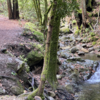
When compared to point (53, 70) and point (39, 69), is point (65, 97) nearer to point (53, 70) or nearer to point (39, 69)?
point (53, 70)

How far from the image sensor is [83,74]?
26.7 ft

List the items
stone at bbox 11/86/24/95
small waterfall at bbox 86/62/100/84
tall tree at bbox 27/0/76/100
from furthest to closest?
1. small waterfall at bbox 86/62/100/84
2. stone at bbox 11/86/24/95
3. tall tree at bbox 27/0/76/100

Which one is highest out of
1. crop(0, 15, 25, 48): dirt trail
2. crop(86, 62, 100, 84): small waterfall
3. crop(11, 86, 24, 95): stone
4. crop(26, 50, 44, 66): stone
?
crop(0, 15, 25, 48): dirt trail

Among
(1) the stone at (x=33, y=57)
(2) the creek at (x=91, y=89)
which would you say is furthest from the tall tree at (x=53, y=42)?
(2) the creek at (x=91, y=89)

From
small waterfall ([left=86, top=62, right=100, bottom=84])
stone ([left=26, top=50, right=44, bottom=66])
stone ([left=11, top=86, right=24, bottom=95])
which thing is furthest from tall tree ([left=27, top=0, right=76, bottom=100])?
small waterfall ([left=86, top=62, right=100, bottom=84])

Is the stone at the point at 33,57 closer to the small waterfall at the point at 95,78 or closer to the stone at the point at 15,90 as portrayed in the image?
the stone at the point at 15,90

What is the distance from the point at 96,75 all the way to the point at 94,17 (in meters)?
14.3

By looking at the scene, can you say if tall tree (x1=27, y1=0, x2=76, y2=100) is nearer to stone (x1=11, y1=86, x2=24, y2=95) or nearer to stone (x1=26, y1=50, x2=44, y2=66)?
stone (x1=11, y1=86, x2=24, y2=95)

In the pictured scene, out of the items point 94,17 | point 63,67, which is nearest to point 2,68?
point 63,67

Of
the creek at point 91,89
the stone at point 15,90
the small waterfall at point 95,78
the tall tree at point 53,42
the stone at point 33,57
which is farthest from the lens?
the small waterfall at point 95,78

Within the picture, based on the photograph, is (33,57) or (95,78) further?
(95,78)

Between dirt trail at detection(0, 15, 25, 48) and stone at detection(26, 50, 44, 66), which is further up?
dirt trail at detection(0, 15, 25, 48)

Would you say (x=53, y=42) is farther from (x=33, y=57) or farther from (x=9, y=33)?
(x=9, y=33)

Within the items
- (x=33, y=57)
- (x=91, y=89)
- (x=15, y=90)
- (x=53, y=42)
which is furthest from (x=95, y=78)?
(x=15, y=90)
